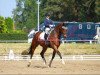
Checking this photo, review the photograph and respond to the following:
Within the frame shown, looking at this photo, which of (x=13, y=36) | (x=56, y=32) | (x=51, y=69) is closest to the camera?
(x=51, y=69)

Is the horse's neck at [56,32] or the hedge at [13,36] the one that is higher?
the horse's neck at [56,32]

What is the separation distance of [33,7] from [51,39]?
10082 cm

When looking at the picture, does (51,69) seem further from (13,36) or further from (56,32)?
(13,36)

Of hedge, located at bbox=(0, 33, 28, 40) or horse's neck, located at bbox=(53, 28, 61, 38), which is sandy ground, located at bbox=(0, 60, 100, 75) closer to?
horse's neck, located at bbox=(53, 28, 61, 38)

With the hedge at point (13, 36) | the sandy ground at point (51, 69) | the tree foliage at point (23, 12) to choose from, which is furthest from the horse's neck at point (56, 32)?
the tree foliage at point (23, 12)

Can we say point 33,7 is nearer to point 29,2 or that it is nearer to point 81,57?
point 29,2

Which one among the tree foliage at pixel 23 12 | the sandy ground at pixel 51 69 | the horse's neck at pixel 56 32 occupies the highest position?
the horse's neck at pixel 56 32

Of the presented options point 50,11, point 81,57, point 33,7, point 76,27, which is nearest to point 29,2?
point 33,7

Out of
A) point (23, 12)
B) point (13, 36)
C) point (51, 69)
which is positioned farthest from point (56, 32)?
point (23, 12)

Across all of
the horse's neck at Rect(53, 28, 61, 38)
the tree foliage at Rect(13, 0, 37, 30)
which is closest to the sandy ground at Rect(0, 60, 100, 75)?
the horse's neck at Rect(53, 28, 61, 38)

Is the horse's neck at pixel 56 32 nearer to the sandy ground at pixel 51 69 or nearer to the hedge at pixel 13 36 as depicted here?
the sandy ground at pixel 51 69

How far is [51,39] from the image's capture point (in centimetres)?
2189

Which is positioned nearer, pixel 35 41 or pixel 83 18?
pixel 35 41

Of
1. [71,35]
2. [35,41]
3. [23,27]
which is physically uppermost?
[35,41]
